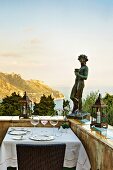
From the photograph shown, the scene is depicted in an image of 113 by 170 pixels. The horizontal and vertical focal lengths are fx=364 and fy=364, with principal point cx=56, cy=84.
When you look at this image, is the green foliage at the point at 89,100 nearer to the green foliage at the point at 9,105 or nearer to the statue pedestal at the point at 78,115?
the green foliage at the point at 9,105

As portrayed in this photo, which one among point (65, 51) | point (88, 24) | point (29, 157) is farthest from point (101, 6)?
point (29, 157)

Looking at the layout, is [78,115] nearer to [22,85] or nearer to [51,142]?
[51,142]

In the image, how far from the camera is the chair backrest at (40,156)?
3.03 meters

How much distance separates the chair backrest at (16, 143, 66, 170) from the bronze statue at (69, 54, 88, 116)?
1.70m

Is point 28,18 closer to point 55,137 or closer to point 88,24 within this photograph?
point 88,24

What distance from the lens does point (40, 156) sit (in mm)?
3053

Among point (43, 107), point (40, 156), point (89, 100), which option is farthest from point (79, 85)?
point (43, 107)

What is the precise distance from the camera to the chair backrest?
303 cm

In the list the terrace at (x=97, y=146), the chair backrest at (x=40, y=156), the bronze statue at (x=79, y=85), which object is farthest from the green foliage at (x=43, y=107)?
the chair backrest at (x=40, y=156)

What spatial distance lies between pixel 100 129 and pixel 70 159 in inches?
16.1

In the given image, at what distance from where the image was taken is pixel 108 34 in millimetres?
9516

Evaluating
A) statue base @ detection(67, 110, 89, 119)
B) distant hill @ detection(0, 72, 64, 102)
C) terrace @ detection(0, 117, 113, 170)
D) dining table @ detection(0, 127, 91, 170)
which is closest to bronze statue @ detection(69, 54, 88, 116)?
statue base @ detection(67, 110, 89, 119)

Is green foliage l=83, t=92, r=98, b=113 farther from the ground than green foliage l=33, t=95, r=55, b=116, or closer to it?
farther from the ground

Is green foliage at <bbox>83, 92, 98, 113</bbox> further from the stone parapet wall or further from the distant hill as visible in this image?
the stone parapet wall
